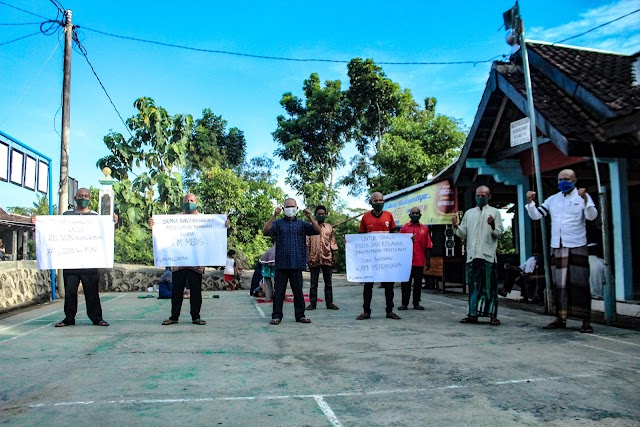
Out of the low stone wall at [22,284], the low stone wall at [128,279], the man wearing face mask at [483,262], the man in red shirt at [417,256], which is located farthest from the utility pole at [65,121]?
the man wearing face mask at [483,262]

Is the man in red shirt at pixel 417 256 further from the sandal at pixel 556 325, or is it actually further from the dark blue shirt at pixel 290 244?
the sandal at pixel 556 325

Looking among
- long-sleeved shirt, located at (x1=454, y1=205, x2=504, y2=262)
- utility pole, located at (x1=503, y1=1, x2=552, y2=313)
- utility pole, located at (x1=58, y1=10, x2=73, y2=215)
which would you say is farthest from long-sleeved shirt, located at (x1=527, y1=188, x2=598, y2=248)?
utility pole, located at (x1=58, y1=10, x2=73, y2=215)

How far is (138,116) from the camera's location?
23.1 metres

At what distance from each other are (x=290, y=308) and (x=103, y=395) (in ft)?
18.9

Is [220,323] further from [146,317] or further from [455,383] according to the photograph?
[455,383]

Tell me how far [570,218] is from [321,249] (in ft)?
13.7

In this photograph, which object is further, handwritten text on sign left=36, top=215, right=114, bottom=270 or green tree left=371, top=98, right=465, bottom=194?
green tree left=371, top=98, right=465, bottom=194

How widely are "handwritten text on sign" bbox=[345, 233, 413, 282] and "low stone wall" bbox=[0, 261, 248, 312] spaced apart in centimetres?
606

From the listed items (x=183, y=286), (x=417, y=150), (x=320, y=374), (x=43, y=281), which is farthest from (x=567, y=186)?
(x=417, y=150)

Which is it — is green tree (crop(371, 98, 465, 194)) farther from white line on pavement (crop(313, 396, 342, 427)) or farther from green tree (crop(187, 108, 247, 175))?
white line on pavement (crop(313, 396, 342, 427))

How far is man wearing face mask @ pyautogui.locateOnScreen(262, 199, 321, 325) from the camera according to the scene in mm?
7242

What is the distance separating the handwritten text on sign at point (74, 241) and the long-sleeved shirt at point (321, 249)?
340cm

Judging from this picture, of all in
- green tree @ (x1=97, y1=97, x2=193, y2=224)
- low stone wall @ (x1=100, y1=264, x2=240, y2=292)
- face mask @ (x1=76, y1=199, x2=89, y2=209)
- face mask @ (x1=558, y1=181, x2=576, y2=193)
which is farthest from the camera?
green tree @ (x1=97, y1=97, x2=193, y2=224)

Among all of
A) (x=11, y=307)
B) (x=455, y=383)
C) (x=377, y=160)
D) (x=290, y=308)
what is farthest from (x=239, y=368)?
(x=377, y=160)
